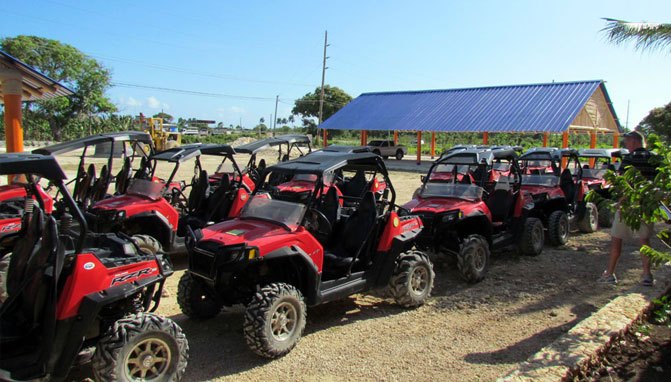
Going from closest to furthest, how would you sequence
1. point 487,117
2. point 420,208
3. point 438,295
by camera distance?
point 438,295, point 420,208, point 487,117

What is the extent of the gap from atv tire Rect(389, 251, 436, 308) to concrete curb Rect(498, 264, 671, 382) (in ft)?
5.77

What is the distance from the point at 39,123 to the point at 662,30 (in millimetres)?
48433

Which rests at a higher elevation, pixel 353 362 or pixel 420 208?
pixel 420 208

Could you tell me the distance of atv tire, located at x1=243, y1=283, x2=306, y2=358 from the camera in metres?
4.14

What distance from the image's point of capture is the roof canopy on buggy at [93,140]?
20.1 ft

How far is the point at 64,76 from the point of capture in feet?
143

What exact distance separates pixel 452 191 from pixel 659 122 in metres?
51.8

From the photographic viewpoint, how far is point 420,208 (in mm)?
6969

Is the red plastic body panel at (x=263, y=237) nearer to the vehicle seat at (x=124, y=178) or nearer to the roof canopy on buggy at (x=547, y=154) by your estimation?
the vehicle seat at (x=124, y=178)

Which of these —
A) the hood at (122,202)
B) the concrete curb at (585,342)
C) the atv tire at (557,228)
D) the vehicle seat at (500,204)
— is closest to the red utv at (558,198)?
the atv tire at (557,228)

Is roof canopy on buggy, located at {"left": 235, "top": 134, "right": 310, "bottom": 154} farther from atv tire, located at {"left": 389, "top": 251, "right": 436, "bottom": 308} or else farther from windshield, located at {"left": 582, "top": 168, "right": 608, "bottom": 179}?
windshield, located at {"left": 582, "top": 168, "right": 608, "bottom": 179}

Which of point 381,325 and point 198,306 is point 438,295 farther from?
point 198,306

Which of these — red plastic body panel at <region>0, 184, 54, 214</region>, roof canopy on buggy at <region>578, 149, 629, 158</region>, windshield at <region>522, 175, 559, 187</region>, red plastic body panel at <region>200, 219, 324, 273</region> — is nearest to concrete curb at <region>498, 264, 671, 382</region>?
red plastic body panel at <region>200, 219, 324, 273</region>

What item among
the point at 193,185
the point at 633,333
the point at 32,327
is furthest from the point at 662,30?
the point at 32,327
